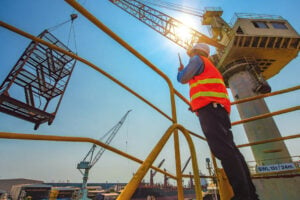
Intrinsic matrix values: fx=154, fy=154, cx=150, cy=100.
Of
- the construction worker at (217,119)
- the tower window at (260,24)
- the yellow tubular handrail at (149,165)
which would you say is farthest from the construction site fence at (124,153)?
the tower window at (260,24)

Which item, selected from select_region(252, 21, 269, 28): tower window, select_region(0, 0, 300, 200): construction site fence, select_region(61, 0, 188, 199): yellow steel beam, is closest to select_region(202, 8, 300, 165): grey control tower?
select_region(252, 21, 269, 28): tower window

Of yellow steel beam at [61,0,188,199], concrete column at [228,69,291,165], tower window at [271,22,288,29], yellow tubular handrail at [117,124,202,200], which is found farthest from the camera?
tower window at [271,22,288,29]

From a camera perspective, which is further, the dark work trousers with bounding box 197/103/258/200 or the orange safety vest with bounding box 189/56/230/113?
the orange safety vest with bounding box 189/56/230/113

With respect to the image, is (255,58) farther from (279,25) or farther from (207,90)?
(207,90)

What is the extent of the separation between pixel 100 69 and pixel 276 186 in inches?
484

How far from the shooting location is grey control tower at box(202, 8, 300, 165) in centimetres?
1123

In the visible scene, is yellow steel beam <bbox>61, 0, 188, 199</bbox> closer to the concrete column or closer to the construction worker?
the construction worker

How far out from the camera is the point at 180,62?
246 centimetres

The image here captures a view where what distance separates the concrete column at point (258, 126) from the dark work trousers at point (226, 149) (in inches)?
432

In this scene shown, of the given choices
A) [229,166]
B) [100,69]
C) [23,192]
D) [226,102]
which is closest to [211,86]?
[226,102]

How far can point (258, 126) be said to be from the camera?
35.7ft

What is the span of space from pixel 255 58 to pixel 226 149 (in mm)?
16965

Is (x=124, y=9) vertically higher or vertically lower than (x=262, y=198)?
higher

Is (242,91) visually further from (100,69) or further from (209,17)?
(100,69)
